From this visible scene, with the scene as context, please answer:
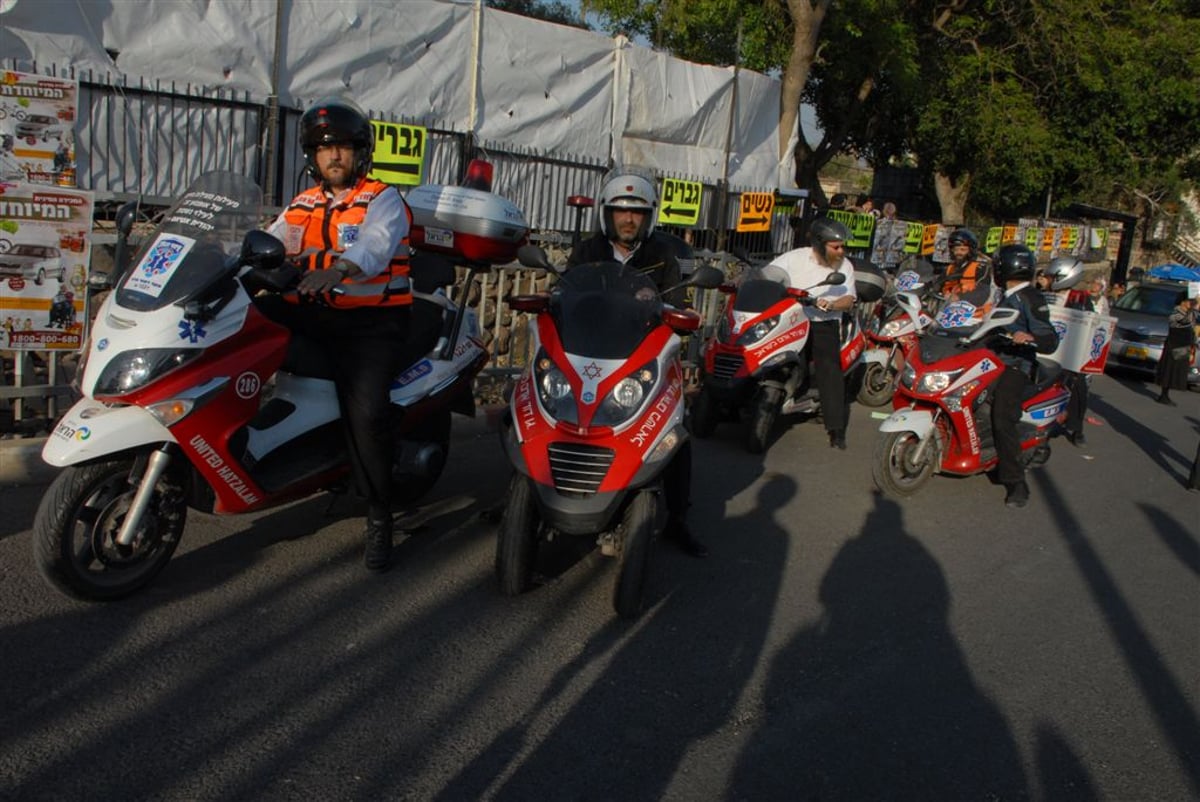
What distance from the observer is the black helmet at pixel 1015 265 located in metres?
7.68

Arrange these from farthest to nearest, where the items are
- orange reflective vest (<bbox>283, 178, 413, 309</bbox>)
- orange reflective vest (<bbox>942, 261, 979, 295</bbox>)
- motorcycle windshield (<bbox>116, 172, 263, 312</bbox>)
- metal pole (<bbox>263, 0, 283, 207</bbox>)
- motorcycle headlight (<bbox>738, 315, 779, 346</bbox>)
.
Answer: orange reflective vest (<bbox>942, 261, 979, 295</bbox>) < metal pole (<bbox>263, 0, 283, 207</bbox>) < motorcycle headlight (<bbox>738, 315, 779, 346</bbox>) < orange reflective vest (<bbox>283, 178, 413, 309</bbox>) < motorcycle windshield (<bbox>116, 172, 263, 312</bbox>)

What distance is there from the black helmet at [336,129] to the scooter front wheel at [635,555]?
6.29 feet

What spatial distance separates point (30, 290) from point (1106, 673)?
18.9 feet

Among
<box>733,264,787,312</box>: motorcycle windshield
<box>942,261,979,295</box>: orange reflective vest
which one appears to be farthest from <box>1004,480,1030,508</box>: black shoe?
<box>942,261,979,295</box>: orange reflective vest

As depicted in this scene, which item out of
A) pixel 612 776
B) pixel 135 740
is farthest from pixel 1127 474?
pixel 135 740

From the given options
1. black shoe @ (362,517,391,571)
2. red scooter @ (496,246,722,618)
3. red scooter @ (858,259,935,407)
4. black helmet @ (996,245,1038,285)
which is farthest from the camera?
red scooter @ (858,259,935,407)

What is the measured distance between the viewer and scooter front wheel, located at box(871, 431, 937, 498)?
705cm

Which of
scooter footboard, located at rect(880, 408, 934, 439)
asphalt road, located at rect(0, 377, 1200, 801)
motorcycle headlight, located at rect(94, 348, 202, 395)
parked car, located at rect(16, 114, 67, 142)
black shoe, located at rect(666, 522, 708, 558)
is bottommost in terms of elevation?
asphalt road, located at rect(0, 377, 1200, 801)

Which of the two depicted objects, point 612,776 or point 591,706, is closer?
point 612,776

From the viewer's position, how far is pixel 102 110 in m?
8.04

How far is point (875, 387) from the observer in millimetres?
10906

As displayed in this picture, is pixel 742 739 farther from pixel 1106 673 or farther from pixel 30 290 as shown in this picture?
pixel 30 290

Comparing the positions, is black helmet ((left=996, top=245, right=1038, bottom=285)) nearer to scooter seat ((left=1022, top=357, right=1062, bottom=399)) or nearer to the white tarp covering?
scooter seat ((left=1022, top=357, right=1062, bottom=399))

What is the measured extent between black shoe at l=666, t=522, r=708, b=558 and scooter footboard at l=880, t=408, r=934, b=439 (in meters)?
2.17
